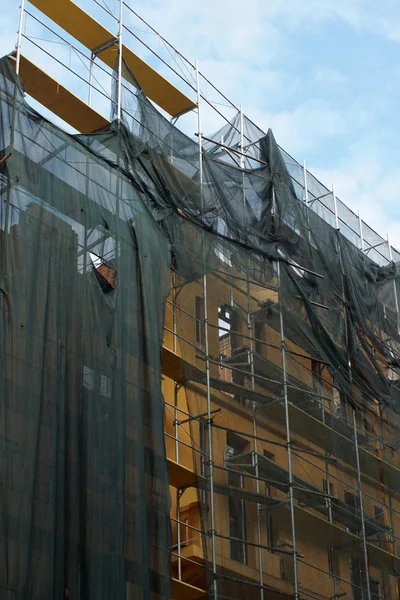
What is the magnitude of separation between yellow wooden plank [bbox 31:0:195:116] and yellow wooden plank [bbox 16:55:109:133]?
1111 millimetres

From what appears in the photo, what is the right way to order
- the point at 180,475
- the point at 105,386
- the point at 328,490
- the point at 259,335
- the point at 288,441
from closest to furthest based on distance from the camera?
the point at 105,386 < the point at 180,475 < the point at 288,441 < the point at 328,490 < the point at 259,335

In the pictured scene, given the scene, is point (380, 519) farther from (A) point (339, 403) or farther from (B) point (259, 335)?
(B) point (259, 335)

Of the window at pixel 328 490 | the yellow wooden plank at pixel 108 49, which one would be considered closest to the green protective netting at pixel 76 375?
the window at pixel 328 490

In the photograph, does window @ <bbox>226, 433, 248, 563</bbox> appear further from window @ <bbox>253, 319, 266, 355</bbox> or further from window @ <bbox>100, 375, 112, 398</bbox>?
window @ <bbox>253, 319, 266, 355</bbox>

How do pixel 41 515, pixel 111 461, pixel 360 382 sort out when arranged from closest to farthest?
pixel 41 515, pixel 111 461, pixel 360 382

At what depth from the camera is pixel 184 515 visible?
20.7 m

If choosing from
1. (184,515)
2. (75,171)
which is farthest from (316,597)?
(75,171)

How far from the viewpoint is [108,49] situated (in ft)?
79.0

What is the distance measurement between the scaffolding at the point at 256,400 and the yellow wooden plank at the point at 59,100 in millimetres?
92

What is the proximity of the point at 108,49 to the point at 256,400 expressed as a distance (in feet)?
27.9

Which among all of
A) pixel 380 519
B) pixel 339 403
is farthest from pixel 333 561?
pixel 339 403

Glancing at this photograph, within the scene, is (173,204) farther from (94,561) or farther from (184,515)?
(94,561)

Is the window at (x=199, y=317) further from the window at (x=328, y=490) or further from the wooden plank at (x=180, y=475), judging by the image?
the window at (x=328, y=490)

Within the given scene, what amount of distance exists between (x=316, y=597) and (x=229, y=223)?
7.02 meters
